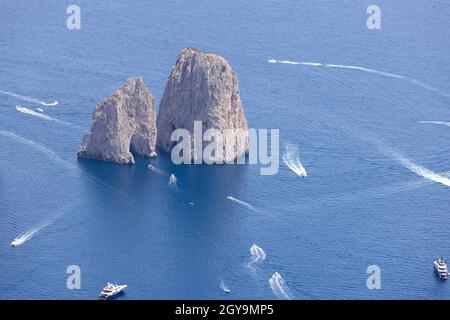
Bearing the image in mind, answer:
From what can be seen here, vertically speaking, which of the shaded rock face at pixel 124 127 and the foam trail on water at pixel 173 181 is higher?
the shaded rock face at pixel 124 127

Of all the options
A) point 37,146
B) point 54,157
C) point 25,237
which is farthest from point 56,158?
point 25,237

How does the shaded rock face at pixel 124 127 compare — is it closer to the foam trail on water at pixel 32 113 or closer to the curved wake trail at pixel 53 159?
the curved wake trail at pixel 53 159

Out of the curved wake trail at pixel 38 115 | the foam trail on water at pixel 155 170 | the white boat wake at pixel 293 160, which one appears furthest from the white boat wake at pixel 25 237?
the curved wake trail at pixel 38 115

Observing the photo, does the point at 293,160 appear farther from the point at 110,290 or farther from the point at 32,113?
the point at 110,290

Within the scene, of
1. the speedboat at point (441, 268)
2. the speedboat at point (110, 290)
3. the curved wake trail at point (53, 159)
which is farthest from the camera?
the curved wake trail at point (53, 159)
